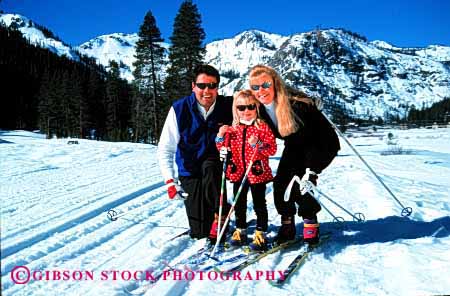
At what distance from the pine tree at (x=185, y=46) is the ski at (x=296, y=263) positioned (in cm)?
Result: 2318

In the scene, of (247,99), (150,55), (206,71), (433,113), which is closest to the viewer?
(247,99)

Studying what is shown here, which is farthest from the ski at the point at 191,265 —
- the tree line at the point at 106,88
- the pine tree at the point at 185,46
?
the pine tree at the point at 185,46

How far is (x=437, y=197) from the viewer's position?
6.24 m

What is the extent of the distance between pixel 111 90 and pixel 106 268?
5623 cm

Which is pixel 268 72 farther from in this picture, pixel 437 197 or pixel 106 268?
pixel 437 197

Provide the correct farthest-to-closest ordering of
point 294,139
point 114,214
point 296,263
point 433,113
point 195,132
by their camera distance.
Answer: point 433,113
point 114,214
point 195,132
point 294,139
point 296,263

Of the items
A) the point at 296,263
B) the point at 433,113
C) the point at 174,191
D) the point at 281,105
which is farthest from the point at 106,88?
the point at 433,113

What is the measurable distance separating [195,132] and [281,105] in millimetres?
1117

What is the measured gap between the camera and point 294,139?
4031 mm

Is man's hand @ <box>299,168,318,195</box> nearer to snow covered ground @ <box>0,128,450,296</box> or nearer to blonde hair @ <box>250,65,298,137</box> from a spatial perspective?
blonde hair @ <box>250,65,298,137</box>

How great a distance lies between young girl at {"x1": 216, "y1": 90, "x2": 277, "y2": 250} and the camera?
387 centimetres

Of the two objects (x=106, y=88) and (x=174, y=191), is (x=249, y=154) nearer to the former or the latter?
Result: (x=174, y=191)

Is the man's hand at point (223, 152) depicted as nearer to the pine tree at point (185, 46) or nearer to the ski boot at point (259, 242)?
the ski boot at point (259, 242)

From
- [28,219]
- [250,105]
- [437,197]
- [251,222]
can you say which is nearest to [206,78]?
[250,105]
